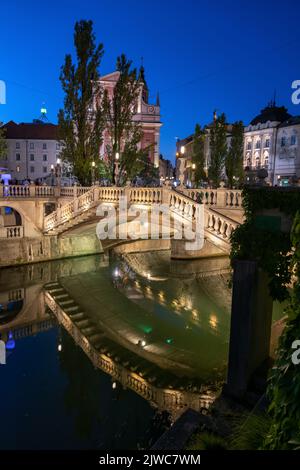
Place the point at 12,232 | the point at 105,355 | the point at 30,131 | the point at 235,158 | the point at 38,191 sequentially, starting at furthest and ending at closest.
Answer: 1. the point at 30,131
2. the point at 235,158
3. the point at 38,191
4. the point at 12,232
5. the point at 105,355

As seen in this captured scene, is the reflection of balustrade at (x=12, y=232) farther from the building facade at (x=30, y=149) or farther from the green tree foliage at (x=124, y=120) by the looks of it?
the building facade at (x=30, y=149)

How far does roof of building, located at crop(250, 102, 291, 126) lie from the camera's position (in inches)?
2365

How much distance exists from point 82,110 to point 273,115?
153ft

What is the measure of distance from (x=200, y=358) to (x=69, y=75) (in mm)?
20229

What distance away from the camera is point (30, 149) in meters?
67.8

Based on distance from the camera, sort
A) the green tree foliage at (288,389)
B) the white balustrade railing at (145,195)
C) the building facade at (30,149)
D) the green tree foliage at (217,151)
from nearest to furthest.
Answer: the green tree foliage at (288,389) → the white balustrade railing at (145,195) → the green tree foliage at (217,151) → the building facade at (30,149)

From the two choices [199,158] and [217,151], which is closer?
[217,151]

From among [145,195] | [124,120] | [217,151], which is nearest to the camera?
[145,195]

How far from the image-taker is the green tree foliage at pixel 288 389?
2.90 m

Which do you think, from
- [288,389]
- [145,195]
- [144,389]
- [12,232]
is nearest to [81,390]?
[144,389]

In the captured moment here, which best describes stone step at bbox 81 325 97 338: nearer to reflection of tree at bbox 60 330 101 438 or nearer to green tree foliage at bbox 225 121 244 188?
reflection of tree at bbox 60 330 101 438

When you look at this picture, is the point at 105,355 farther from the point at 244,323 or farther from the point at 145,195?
the point at 145,195

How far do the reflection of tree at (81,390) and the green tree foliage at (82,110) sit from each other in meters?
15.4

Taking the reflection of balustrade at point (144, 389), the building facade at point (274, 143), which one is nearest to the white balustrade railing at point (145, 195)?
the reflection of balustrade at point (144, 389)
